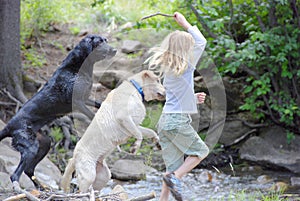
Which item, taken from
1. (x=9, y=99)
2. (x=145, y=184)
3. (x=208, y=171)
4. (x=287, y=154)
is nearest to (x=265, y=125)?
(x=287, y=154)

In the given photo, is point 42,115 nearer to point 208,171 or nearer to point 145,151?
point 145,151

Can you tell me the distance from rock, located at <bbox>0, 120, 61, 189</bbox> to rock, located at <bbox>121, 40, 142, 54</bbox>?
8.59 ft

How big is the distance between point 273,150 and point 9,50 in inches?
197

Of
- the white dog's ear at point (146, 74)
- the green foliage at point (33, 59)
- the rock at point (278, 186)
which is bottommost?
the rock at point (278, 186)

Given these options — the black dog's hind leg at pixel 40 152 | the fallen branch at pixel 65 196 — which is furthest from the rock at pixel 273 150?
the fallen branch at pixel 65 196

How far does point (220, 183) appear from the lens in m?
7.87

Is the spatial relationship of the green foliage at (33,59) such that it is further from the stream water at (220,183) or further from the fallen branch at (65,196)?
the fallen branch at (65,196)

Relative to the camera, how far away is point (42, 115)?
532 cm

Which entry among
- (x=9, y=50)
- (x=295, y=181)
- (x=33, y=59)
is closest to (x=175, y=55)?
(x=295, y=181)

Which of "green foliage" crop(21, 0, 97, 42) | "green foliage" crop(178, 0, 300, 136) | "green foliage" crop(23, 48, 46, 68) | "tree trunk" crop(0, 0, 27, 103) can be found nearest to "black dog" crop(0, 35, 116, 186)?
"green foliage" crop(178, 0, 300, 136)

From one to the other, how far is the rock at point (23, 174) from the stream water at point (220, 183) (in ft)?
2.54

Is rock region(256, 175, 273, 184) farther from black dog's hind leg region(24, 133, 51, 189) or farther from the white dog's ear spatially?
the white dog's ear

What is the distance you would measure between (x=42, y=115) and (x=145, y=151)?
52.6 inches

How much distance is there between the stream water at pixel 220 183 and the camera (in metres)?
6.99
